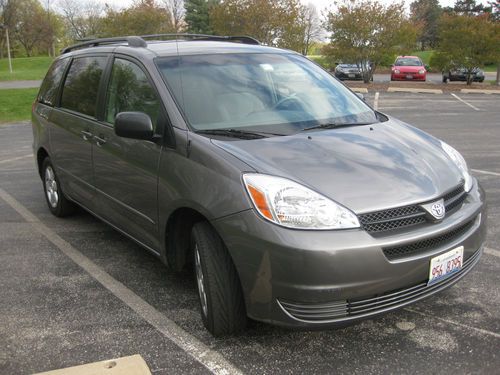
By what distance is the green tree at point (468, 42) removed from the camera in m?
23.4

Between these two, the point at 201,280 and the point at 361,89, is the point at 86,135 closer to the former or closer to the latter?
the point at 201,280

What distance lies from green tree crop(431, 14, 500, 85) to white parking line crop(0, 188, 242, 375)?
2329 cm

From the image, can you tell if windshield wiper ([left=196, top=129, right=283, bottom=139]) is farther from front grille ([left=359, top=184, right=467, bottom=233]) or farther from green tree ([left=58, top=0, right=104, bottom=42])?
green tree ([left=58, top=0, right=104, bottom=42])

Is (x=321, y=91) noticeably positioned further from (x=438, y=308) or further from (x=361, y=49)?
(x=361, y=49)

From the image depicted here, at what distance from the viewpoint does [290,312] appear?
8.44ft

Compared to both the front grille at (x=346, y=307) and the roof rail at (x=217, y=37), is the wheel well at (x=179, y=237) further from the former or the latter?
the roof rail at (x=217, y=37)

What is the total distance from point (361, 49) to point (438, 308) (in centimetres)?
2231

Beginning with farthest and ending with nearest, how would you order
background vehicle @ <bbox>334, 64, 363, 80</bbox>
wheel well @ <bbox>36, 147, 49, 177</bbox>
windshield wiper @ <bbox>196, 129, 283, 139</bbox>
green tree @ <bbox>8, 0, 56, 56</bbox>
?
green tree @ <bbox>8, 0, 56, 56</bbox>, background vehicle @ <bbox>334, 64, 363, 80</bbox>, wheel well @ <bbox>36, 147, 49, 177</bbox>, windshield wiper @ <bbox>196, 129, 283, 139</bbox>

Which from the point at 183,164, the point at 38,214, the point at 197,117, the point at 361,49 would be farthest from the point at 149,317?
the point at 361,49

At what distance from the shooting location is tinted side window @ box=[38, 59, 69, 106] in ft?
17.3

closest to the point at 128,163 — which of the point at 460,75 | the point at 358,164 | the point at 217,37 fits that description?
the point at 358,164

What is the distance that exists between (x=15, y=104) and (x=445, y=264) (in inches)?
716

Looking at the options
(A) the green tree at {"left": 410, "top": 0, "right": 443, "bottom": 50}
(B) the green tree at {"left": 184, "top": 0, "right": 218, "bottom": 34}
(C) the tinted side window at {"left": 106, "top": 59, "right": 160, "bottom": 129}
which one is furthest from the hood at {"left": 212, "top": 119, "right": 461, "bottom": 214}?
(A) the green tree at {"left": 410, "top": 0, "right": 443, "bottom": 50}

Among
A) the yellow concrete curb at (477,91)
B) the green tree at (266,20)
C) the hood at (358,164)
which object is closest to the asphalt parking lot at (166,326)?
the hood at (358,164)
